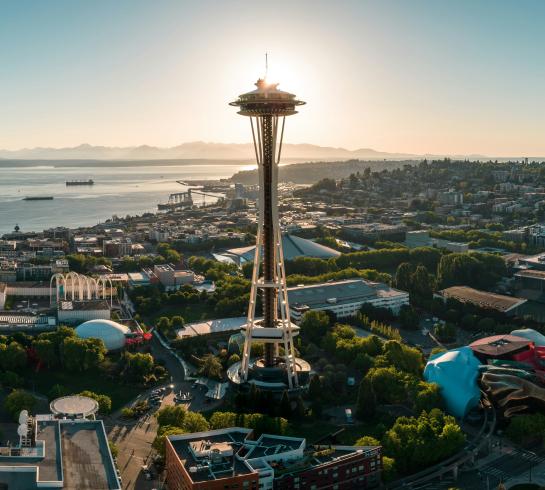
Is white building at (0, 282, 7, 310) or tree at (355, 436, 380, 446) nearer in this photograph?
tree at (355, 436, 380, 446)

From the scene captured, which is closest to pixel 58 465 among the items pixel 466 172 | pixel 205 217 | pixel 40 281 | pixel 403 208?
pixel 40 281

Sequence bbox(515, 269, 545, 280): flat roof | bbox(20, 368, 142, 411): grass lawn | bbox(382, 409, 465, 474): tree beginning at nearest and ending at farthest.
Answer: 1. bbox(382, 409, 465, 474): tree
2. bbox(20, 368, 142, 411): grass lawn
3. bbox(515, 269, 545, 280): flat roof

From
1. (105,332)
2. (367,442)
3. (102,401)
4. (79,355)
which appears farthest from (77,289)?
(367,442)

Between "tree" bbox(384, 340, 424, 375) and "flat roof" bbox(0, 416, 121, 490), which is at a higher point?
"flat roof" bbox(0, 416, 121, 490)

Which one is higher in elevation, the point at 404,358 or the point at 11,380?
the point at 404,358

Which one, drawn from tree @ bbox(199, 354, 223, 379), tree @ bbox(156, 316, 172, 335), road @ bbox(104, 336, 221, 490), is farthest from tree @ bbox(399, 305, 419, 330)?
road @ bbox(104, 336, 221, 490)

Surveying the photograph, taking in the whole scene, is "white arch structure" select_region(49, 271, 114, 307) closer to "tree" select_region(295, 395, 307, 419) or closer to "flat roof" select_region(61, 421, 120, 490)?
"tree" select_region(295, 395, 307, 419)

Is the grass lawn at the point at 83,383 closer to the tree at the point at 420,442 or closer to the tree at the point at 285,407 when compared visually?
the tree at the point at 285,407

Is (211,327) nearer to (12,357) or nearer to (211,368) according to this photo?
(211,368)
